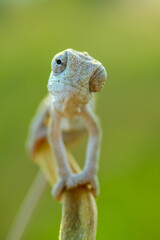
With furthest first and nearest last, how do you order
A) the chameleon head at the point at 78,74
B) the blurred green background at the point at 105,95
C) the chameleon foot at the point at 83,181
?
the blurred green background at the point at 105,95
the chameleon foot at the point at 83,181
the chameleon head at the point at 78,74

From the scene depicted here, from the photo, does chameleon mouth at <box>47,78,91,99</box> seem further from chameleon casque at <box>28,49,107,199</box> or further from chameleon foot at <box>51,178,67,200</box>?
chameleon foot at <box>51,178,67,200</box>

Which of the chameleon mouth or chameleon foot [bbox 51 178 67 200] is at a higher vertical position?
the chameleon mouth

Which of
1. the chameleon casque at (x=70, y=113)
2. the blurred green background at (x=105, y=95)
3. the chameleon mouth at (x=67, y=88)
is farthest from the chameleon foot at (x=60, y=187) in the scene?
the blurred green background at (x=105, y=95)

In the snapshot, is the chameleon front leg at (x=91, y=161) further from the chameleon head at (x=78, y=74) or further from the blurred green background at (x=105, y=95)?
the blurred green background at (x=105, y=95)

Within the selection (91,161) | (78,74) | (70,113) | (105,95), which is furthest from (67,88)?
(105,95)

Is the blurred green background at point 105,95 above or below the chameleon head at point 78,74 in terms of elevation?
above

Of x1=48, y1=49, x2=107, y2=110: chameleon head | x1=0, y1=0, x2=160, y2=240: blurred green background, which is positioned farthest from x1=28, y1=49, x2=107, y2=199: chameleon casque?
x1=0, y1=0, x2=160, y2=240: blurred green background

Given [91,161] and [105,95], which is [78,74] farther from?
[105,95]
